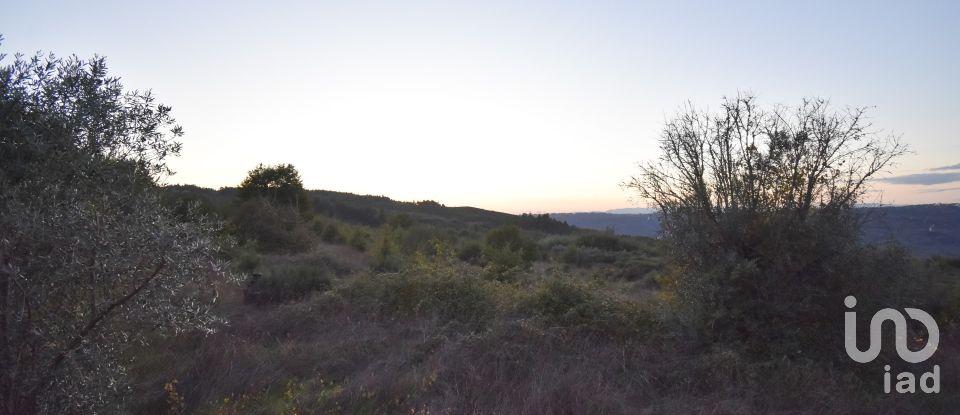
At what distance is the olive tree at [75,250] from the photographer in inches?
171

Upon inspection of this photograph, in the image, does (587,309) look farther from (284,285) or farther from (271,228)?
(271,228)

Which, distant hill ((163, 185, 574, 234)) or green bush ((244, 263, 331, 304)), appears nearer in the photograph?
green bush ((244, 263, 331, 304))

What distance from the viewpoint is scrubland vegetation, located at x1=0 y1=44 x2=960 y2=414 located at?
463cm

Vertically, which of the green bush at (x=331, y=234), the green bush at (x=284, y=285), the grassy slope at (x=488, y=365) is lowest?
the grassy slope at (x=488, y=365)

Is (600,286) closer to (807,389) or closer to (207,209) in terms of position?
(807,389)

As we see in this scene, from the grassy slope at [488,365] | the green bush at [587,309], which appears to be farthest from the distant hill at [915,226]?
the grassy slope at [488,365]

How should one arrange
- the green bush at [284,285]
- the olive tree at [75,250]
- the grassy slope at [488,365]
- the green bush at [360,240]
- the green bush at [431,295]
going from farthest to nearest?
the green bush at [360,240], the green bush at [284,285], the green bush at [431,295], the grassy slope at [488,365], the olive tree at [75,250]

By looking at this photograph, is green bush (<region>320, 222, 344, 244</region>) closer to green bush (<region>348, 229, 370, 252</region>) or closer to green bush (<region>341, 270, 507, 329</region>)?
green bush (<region>348, 229, 370, 252</region>)

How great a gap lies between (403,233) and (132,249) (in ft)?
87.2

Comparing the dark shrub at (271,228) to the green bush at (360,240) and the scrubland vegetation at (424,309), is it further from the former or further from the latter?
the scrubland vegetation at (424,309)

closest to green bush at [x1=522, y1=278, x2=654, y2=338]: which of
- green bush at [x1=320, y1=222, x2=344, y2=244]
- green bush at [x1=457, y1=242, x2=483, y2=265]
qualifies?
green bush at [x1=457, y1=242, x2=483, y2=265]

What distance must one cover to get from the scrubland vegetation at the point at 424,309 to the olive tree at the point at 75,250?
17 mm

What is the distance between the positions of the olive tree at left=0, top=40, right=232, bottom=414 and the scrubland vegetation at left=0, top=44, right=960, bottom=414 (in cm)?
2

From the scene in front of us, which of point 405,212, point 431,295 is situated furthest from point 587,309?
point 405,212
